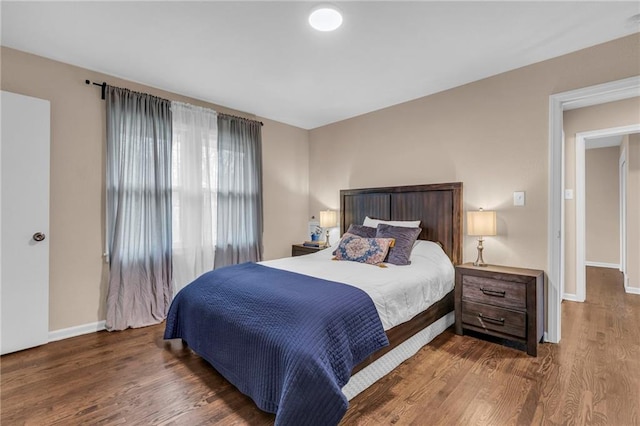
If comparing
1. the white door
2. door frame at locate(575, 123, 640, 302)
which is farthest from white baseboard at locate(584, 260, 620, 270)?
the white door

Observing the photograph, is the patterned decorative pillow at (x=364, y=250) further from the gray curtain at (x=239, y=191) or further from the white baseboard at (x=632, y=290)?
the white baseboard at (x=632, y=290)

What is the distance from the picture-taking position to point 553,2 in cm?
192

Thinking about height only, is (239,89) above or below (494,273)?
above

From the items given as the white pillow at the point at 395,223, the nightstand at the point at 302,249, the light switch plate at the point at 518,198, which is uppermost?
the light switch plate at the point at 518,198

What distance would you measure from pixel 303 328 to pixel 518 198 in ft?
7.92

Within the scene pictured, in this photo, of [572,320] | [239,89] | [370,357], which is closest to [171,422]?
[370,357]

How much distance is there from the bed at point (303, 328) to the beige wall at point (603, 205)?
5.22 meters

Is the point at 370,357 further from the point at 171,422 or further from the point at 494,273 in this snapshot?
the point at 494,273

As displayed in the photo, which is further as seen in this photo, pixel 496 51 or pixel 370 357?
pixel 496 51

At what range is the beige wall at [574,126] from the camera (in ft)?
10.9

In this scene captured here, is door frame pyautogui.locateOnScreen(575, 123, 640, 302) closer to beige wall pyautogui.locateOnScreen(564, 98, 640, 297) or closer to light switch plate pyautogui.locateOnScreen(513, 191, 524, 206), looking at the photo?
beige wall pyautogui.locateOnScreen(564, 98, 640, 297)

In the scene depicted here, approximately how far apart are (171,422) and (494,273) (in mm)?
2579

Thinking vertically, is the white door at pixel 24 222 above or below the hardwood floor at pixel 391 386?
above

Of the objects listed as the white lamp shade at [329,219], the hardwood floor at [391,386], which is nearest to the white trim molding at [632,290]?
the hardwood floor at [391,386]
